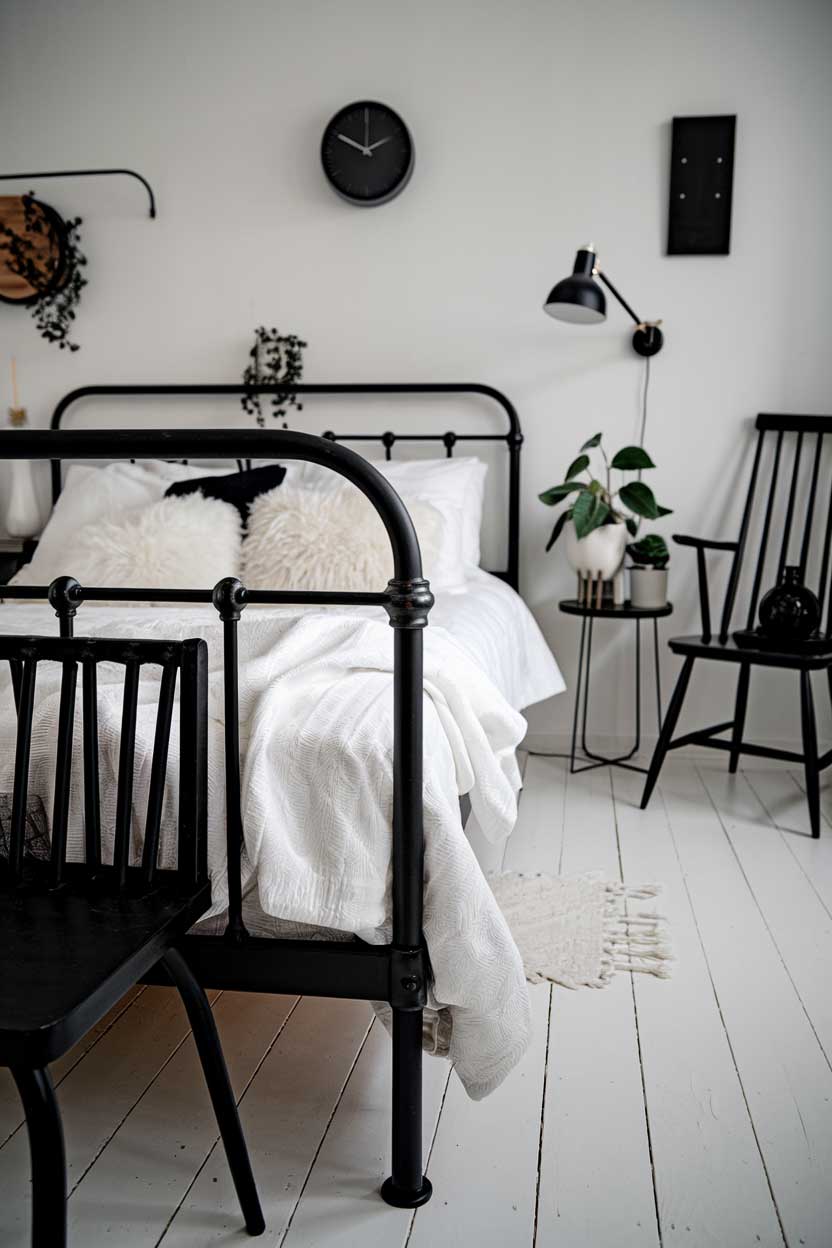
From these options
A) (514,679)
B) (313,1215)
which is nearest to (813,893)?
(514,679)

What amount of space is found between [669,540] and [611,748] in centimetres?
67

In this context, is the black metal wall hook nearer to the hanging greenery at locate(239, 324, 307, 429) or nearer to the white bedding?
the hanging greenery at locate(239, 324, 307, 429)

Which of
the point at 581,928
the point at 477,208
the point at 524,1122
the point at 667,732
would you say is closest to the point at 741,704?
the point at 667,732

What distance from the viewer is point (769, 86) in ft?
9.84

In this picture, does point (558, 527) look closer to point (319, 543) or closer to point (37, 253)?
point (319, 543)

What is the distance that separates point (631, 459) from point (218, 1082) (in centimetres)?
216

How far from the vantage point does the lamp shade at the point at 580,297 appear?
2.75 metres

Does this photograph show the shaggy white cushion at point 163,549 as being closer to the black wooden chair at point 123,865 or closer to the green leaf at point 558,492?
the green leaf at point 558,492

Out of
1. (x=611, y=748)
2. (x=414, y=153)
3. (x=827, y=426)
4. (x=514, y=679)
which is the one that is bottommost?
(x=611, y=748)

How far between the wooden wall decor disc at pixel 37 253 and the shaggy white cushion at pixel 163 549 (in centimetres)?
122

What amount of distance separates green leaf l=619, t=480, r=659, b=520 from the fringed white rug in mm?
1076

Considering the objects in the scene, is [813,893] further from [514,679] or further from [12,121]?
[12,121]

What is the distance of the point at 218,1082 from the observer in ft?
3.87

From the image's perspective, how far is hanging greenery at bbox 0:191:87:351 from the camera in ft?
11.1
